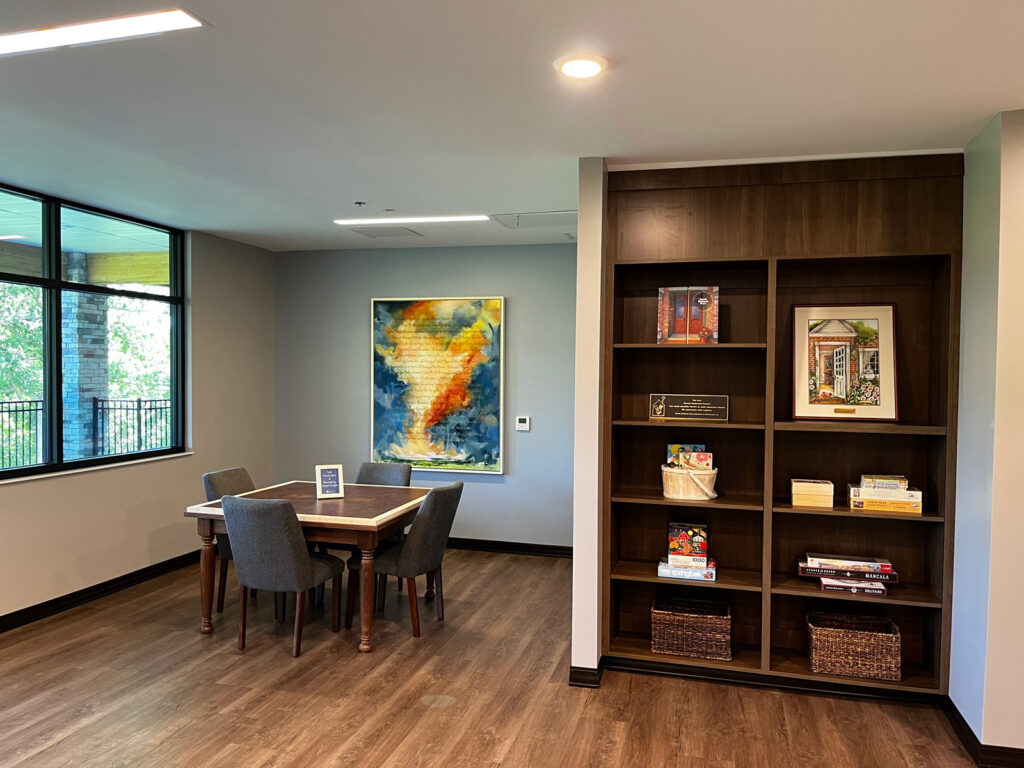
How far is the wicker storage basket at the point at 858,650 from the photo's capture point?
3199 mm

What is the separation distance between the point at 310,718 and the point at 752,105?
9.81 feet

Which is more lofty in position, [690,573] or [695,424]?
[695,424]

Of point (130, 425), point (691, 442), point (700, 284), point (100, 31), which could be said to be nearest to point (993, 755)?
point (691, 442)

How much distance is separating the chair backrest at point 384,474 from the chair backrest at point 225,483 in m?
0.74

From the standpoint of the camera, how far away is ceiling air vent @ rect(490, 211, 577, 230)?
4.60 m

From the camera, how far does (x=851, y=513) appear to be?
10.4 ft

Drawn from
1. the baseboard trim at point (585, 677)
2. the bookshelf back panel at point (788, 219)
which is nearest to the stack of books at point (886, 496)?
the bookshelf back panel at point (788, 219)

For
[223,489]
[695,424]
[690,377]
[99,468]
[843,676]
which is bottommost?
[843,676]

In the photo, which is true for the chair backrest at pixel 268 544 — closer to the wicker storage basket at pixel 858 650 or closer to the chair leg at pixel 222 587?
the chair leg at pixel 222 587

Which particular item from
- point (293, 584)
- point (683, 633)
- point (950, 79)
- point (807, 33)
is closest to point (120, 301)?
point (293, 584)

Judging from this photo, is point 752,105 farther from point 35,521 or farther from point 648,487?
point 35,521

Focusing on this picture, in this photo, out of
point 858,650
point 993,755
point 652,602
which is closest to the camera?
point 993,755

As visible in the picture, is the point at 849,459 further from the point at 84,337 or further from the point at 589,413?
the point at 84,337

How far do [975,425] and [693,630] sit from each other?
151 centimetres
